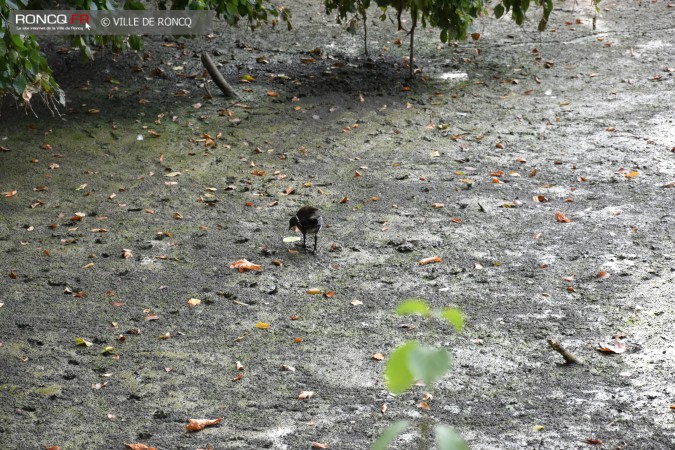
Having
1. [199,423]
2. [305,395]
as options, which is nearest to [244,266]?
[305,395]

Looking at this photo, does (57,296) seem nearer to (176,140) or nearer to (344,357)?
(344,357)

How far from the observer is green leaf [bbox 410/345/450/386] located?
2.83 feet

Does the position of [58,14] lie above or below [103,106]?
above

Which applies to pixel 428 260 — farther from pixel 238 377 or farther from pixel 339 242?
pixel 238 377

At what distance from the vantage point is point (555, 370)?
380cm

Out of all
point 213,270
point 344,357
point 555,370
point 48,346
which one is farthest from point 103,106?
point 555,370

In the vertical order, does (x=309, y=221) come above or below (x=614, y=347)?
above

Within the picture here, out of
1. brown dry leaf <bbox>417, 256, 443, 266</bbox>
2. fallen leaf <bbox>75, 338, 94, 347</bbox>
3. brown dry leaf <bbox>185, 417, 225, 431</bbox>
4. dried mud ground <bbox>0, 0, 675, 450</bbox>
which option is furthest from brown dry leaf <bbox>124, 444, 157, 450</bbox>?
brown dry leaf <bbox>417, 256, 443, 266</bbox>

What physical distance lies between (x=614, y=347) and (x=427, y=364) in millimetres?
3368

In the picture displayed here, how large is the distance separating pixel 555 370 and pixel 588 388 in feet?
0.74

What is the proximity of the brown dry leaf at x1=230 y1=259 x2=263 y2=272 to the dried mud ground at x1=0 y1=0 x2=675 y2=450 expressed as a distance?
85 millimetres

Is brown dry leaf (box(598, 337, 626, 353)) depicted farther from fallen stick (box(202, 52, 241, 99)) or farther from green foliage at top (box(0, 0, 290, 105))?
fallen stick (box(202, 52, 241, 99))

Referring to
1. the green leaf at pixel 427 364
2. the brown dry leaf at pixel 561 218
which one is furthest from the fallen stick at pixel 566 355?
the green leaf at pixel 427 364

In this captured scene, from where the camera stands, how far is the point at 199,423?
3.39 metres
